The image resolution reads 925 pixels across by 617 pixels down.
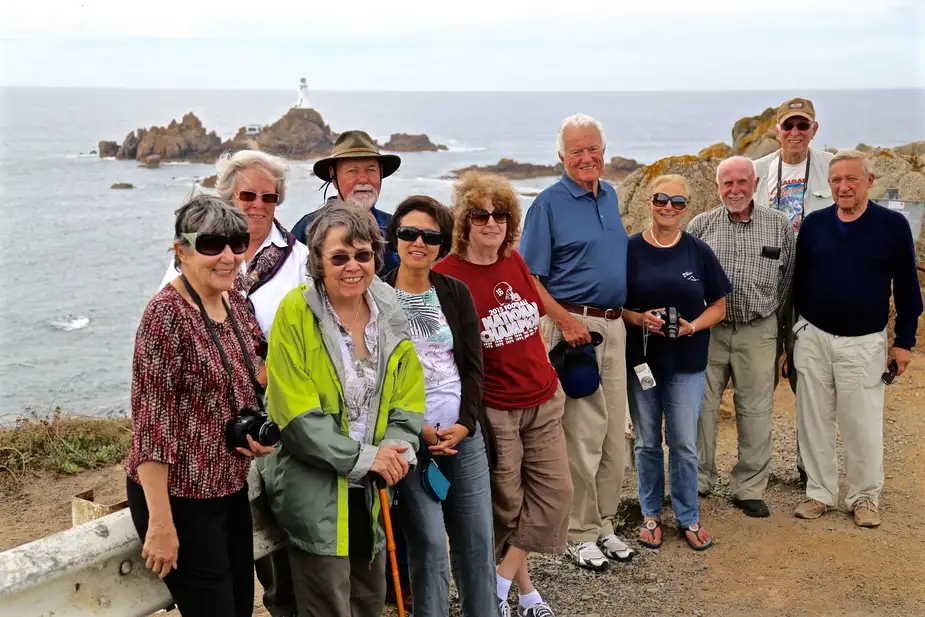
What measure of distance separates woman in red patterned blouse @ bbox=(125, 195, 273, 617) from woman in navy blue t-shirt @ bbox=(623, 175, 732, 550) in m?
2.62

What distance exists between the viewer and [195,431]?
2865mm

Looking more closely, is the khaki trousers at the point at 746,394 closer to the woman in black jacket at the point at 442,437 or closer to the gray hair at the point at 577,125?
the gray hair at the point at 577,125

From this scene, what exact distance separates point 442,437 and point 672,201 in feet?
6.91

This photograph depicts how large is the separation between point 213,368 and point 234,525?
1.94 ft

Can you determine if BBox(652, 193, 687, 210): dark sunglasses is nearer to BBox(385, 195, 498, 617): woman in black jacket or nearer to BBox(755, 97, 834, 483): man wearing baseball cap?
BBox(755, 97, 834, 483): man wearing baseball cap

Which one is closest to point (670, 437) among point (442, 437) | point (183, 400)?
point (442, 437)

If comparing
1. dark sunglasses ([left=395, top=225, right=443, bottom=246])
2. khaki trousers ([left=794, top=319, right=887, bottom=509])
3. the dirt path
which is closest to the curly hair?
dark sunglasses ([left=395, top=225, right=443, bottom=246])

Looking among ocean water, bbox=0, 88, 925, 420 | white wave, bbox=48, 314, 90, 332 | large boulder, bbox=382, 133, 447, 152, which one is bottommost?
white wave, bbox=48, 314, 90, 332

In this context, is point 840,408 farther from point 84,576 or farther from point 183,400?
point 84,576

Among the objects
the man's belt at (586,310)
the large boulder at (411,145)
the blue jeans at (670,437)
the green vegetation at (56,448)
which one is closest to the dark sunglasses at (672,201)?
the man's belt at (586,310)

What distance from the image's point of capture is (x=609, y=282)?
4.76 m

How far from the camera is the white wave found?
2470 cm

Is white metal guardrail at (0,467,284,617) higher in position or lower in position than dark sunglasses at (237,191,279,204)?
lower

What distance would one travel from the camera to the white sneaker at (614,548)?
4980 millimetres
